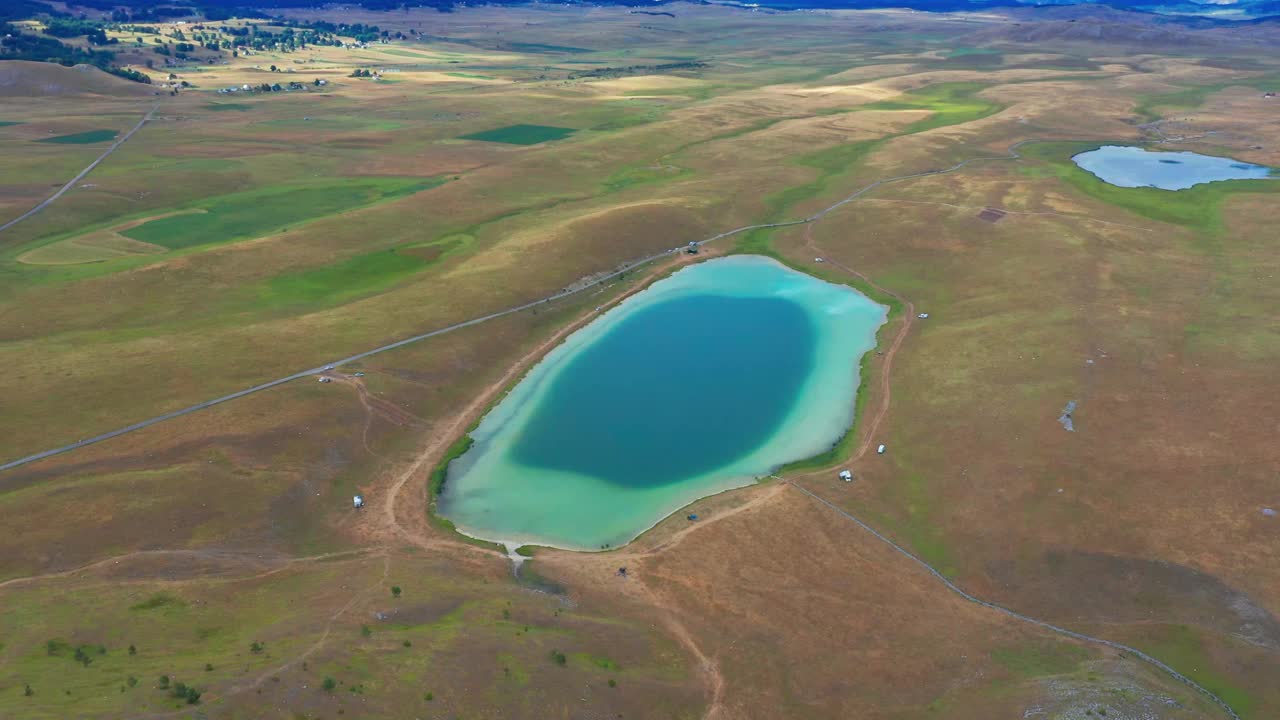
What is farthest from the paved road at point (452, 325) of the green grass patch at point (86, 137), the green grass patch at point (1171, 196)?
the green grass patch at point (1171, 196)

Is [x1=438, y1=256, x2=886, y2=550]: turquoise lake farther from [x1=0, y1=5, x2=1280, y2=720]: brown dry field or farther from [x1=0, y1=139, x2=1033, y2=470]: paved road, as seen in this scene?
[x1=0, y1=139, x2=1033, y2=470]: paved road

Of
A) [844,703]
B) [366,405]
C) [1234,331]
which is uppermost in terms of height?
[1234,331]

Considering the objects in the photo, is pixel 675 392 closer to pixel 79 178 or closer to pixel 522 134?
pixel 79 178

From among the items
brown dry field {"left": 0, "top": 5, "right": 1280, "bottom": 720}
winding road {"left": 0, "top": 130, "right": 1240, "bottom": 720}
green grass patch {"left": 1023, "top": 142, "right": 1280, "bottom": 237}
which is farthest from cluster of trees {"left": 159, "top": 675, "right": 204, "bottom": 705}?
green grass patch {"left": 1023, "top": 142, "right": 1280, "bottom": 237}

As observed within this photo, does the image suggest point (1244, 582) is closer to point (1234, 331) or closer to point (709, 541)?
point (709, 541)

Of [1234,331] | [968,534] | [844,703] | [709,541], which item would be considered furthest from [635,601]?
[1234,331]

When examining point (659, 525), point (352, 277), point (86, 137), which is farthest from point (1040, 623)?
point (86, 137)

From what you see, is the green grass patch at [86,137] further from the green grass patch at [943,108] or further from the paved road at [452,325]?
the green grass patch at [943,108]
